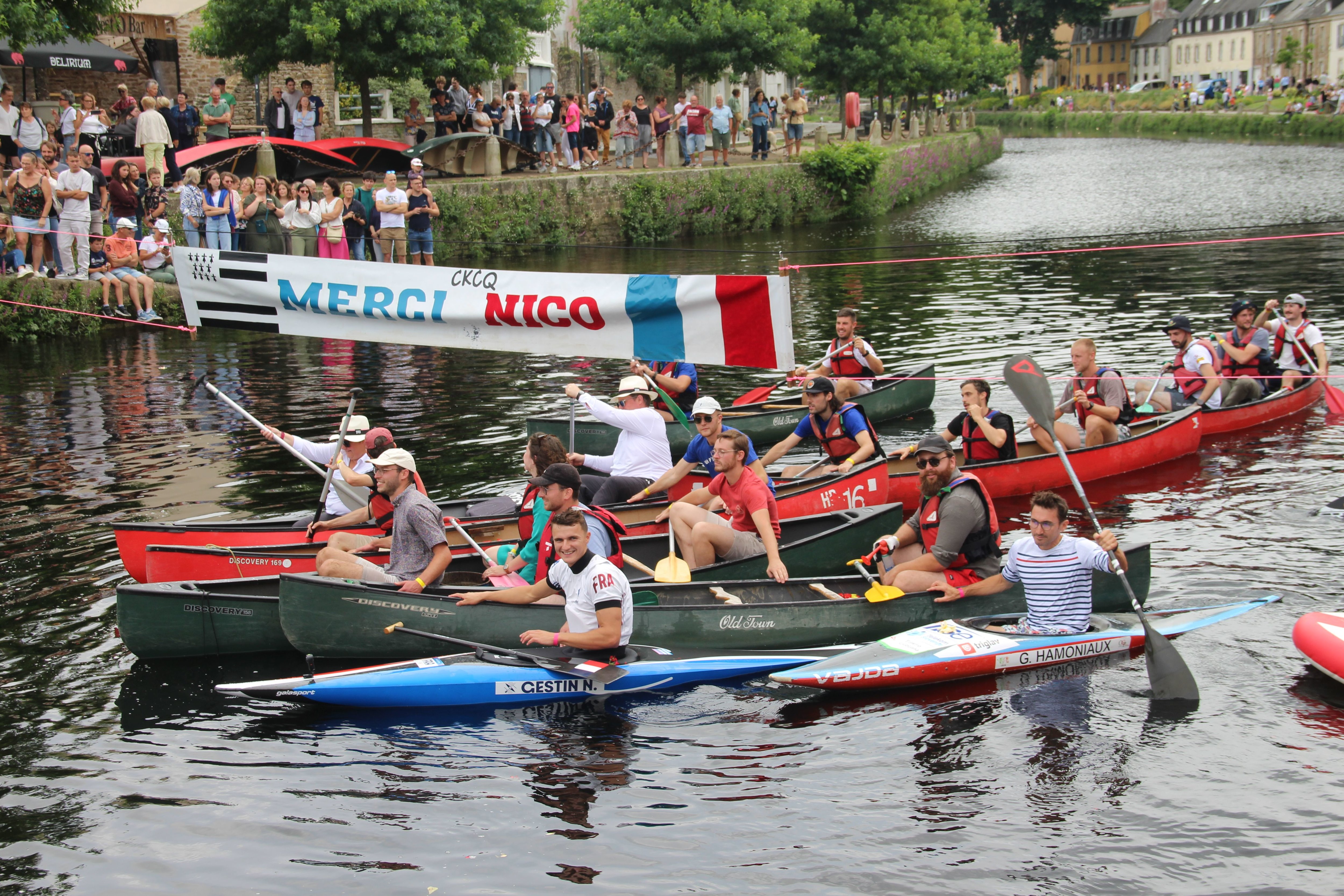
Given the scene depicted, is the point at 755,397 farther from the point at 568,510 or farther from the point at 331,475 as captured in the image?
the point at 568,510

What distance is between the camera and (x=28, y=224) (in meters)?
21.8

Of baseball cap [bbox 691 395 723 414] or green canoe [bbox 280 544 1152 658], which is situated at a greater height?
baseball cap [bbox 691 395 723 414]

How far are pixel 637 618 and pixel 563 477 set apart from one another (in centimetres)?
132

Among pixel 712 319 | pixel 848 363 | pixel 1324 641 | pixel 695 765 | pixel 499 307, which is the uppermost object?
pixel 499 307

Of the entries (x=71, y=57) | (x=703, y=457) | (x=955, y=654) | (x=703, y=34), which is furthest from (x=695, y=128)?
(x=955, y=654)

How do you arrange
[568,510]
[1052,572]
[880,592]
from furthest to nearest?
[880,592] → [1052,572] → [568,510]

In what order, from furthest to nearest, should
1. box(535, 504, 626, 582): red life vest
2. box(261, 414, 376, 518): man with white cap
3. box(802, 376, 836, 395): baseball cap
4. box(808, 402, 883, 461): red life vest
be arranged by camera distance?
box(808, 402, 883, 461): red life vest
box(802, 376, 836, 395): baseball cap
box(261, 414, 376, 518): man with white cap
box(535, 504, 626, 582): red life vest

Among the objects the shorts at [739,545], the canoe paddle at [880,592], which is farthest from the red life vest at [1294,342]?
the shorts at [739,545]

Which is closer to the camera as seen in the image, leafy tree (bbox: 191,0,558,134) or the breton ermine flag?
the breton ermine flag

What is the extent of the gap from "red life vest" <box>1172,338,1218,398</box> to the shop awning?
23.7 metres

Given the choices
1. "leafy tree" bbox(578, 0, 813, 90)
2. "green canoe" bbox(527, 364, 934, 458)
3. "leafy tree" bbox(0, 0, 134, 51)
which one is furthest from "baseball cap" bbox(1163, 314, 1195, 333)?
"leafy tree" bbox(578, 0, 813, 90)

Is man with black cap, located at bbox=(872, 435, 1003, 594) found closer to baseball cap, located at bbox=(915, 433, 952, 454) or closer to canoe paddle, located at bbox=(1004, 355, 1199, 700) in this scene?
baseball cap, located at bbox=(915, 433, 952, 454)

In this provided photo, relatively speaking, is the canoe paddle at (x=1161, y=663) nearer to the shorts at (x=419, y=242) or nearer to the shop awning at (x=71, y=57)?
the shorts at (x=419, y=242)

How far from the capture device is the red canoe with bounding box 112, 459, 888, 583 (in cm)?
1109
